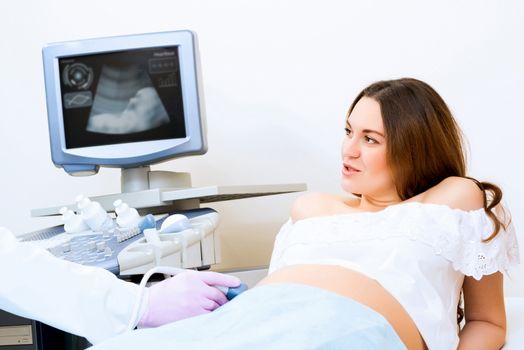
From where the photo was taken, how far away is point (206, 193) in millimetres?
1569

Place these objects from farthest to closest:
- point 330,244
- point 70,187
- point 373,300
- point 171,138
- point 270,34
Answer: point 70,187
point 270,34
point 171,138
point 330,244
point 373,300

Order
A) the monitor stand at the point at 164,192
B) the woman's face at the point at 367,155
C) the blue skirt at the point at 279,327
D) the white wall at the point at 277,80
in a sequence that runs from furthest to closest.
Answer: the white wall at the point at 277,80 < the monitor stand at the point at 164,192 < the woman's face at the point at 367,155 < the blue skirt at the point at 279,327

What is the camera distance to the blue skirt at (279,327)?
868 mm

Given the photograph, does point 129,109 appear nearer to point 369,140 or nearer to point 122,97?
point 122,97

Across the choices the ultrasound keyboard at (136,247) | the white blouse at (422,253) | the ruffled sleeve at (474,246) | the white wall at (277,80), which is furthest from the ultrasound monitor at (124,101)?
the ruffled sleeve at (474,246)

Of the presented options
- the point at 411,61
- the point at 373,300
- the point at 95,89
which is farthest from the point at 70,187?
the point at 373,300

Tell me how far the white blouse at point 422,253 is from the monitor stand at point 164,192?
14.4 inches

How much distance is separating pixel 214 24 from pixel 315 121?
552 millimetres

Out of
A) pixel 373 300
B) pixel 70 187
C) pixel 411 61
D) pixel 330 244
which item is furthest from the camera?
pixel 70 187

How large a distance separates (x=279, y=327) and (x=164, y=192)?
84cm

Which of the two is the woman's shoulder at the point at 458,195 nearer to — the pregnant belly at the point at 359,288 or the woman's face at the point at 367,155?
the woman's face at the point at 367,155

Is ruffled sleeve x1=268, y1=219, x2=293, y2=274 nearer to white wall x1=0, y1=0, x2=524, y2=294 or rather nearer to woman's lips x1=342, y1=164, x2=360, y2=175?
woman's lips x1=342, y1=164, x2=360, y2=175

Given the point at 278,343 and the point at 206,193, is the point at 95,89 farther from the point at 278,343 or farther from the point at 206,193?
the point at 278,343

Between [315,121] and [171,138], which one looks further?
[315,121]
